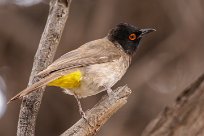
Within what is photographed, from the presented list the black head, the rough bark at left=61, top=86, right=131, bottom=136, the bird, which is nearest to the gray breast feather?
the bird

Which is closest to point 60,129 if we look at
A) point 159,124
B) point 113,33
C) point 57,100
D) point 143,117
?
point 57,100

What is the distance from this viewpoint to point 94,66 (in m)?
4.43

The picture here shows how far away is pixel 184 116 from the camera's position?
12.8ft

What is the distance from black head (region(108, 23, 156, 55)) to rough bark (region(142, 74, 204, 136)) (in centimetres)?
112

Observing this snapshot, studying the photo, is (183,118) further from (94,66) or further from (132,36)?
(132,36)

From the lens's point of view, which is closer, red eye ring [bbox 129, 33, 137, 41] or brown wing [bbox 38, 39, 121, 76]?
brown wing [bbox 38, 39, 121, 76]

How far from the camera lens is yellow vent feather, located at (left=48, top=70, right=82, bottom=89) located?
4043 millimetres

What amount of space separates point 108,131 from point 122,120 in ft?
0.83

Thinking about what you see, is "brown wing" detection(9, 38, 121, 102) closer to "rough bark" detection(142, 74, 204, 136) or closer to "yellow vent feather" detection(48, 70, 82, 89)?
"yellow vent feather" detection(48, 70, 82, 89)

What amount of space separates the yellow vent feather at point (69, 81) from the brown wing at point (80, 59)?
4cm

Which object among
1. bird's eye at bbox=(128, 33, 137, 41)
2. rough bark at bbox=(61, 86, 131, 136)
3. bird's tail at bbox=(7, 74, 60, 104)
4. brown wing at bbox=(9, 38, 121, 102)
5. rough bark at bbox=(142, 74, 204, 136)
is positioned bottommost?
rough bark at bbox=(142, 74, 204, 136)

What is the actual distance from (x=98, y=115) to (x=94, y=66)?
0.81 m

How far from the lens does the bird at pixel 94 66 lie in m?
4.01

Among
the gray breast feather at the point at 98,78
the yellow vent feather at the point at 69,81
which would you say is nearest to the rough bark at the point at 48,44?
the yellow vent feather at the point at 69,81
